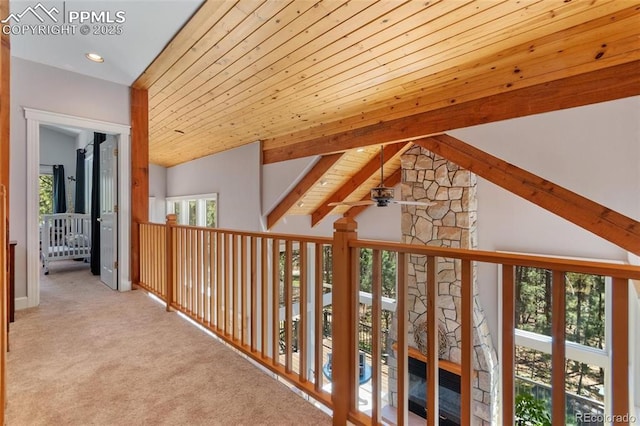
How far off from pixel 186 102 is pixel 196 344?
3.13m

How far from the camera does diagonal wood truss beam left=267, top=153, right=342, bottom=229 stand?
14.9ft

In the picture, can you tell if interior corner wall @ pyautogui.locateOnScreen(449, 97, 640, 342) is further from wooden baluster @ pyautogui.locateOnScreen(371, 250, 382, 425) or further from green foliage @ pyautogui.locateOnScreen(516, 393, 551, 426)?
wooden baluster @ pyautogui.locateOnScreen(371, 250, 382, 425)

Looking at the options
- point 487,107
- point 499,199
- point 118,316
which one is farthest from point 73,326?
point 499,199

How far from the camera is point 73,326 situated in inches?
105

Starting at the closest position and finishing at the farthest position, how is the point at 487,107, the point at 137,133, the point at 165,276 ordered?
the point at 487,107 < the point at 165,276 < the point at 137,133

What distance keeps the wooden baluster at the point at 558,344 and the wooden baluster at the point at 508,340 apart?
0.11 meters

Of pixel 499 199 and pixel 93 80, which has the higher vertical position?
pixel 93 80

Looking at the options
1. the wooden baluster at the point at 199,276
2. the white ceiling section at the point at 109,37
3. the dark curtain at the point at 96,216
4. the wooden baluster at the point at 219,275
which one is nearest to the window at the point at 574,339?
the wooden baluster at the point at 219,275

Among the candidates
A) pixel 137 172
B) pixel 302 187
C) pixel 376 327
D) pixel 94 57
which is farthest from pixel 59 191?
pixel 376 327

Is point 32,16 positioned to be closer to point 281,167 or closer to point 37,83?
point 37,83

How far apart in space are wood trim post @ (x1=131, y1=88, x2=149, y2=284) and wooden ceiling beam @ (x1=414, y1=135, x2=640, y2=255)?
375cm

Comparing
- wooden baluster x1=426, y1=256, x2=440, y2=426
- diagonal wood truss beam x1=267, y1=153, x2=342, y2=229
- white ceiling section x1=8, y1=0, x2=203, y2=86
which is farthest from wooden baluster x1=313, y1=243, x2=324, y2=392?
diagonal wood truss beam x1=267, y1=153, x2=342, y2=229

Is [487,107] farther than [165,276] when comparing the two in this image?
No

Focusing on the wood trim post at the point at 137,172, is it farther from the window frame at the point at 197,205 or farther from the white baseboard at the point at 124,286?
the window frame at the point at 197,205
